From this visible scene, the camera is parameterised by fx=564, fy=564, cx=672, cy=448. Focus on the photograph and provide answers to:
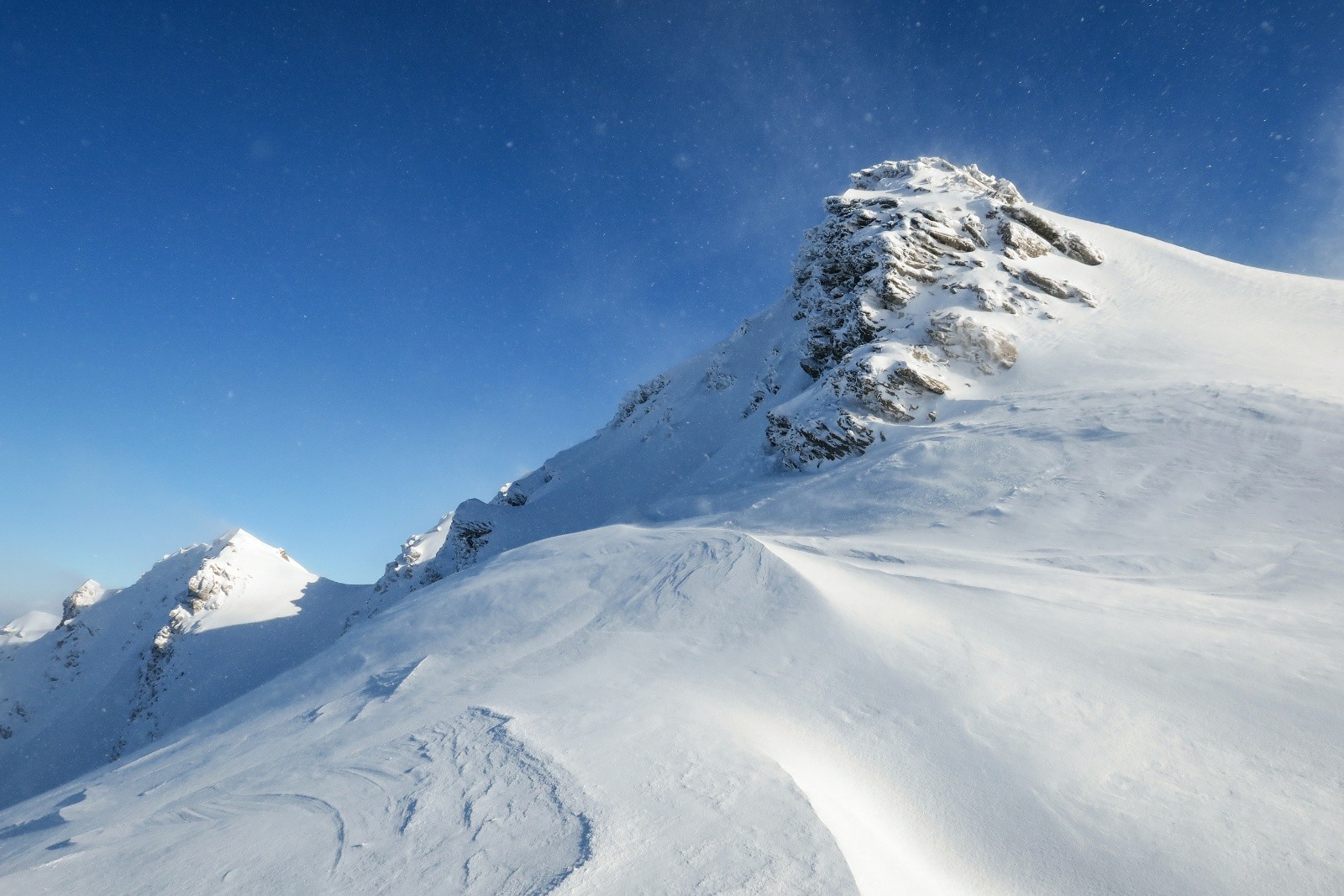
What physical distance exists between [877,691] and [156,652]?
68.6 meters

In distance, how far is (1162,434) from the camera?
13078mm

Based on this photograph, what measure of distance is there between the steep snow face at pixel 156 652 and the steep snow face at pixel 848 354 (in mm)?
18412

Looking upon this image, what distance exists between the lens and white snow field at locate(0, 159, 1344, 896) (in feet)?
12.5

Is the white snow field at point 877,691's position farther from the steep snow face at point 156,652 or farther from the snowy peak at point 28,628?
the snowy peak at point 28,628

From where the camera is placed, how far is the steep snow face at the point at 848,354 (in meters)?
19.8

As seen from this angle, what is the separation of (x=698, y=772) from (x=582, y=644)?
3661 millimetres

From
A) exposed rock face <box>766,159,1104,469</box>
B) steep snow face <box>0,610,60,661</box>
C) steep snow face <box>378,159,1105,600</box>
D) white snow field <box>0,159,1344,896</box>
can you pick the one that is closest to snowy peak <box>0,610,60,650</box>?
steep snow face <box>0,610,60,661</box>

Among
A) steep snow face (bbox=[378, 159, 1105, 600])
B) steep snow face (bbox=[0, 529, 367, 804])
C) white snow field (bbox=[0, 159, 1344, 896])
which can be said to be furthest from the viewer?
steep snow face (bbox=[0, 529, 367, 804])

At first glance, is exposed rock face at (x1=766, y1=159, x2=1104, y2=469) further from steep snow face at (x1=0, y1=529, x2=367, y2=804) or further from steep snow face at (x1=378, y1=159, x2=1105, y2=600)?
steep snow face at (x1=0, y1=529, x2=367, y2=804)

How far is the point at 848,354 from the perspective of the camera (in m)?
23.5

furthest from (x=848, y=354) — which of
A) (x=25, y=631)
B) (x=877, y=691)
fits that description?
(x=25, y=631)

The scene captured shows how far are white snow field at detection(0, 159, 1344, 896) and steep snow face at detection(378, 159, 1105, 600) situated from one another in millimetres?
546

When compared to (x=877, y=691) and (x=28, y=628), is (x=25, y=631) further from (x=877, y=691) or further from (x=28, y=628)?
(x=877, y=691)

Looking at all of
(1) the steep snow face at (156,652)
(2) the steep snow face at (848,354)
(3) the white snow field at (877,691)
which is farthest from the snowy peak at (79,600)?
(3) the white snow field at (877,691)
